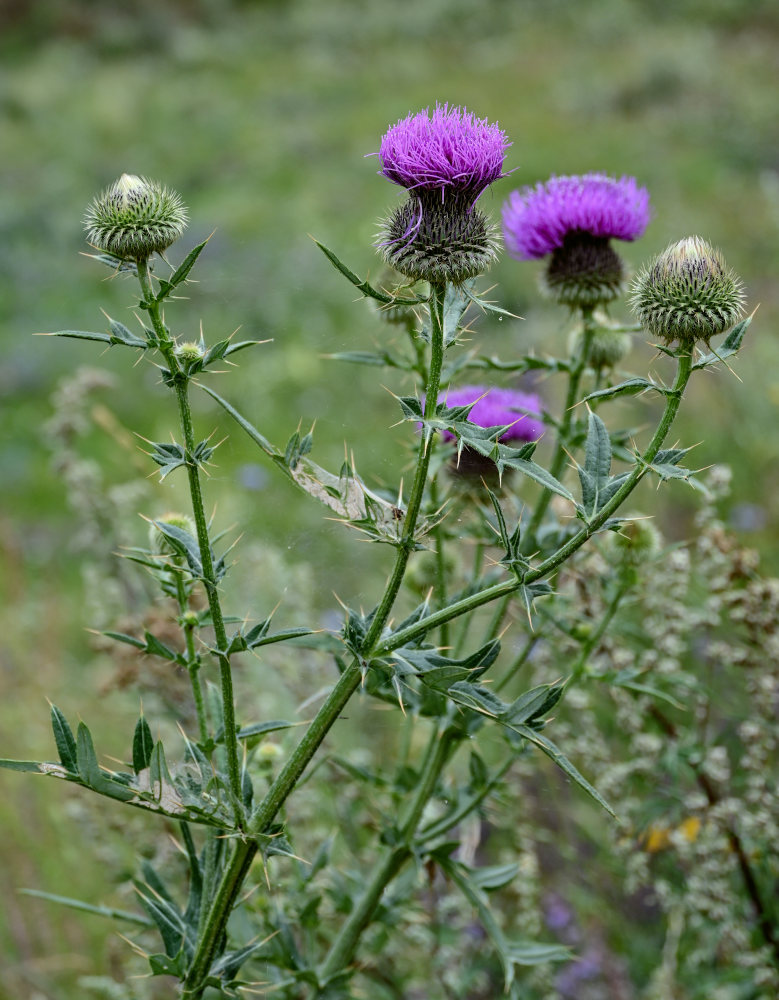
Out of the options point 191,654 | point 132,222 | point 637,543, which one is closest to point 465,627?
point 637,543

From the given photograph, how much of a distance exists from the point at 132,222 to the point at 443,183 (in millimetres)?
572

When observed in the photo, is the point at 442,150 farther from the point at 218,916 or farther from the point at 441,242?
the point at 218,916

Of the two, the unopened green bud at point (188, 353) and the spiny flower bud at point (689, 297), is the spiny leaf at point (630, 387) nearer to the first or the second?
the spiny flower bud at point (689, 297)

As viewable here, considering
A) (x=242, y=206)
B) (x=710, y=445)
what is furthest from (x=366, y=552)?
(x=242, y=206)

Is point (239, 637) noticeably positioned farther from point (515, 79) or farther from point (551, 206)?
point (515, 79)

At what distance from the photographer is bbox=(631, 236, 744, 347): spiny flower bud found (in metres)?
1.80

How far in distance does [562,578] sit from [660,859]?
1209 millimetres

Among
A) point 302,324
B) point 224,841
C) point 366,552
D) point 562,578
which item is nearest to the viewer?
point 224,841

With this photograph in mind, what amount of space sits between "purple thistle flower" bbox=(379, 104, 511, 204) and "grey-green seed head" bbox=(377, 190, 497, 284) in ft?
0.13

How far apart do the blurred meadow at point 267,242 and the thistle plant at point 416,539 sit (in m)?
0.21

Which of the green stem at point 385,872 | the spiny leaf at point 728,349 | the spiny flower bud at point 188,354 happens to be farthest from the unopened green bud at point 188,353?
the green stem at point 385,872

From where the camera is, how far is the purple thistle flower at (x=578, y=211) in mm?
2449

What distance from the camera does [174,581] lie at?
202 centimetres

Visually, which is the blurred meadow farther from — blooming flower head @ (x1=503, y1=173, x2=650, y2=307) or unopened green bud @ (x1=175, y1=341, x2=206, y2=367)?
blooming flower head @ (x1=503, y1=173, x2=650, y2=307)
